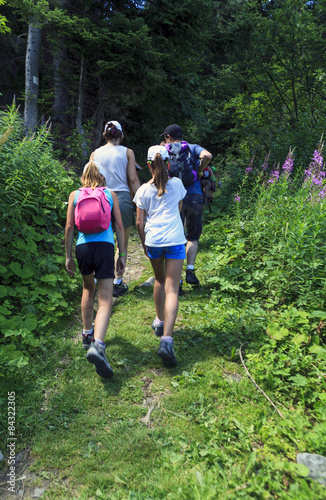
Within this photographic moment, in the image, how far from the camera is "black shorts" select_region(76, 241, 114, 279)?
3215mm

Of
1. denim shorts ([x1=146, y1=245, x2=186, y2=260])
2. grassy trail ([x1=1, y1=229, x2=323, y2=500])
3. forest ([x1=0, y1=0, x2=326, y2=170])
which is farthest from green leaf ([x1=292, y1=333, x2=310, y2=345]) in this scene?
forest ([x1=0, y1=0, x2=326, y2=170])

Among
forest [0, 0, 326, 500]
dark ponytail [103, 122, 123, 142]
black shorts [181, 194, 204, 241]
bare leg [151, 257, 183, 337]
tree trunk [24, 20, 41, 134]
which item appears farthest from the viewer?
tree trunk [24, 20, 41, 134]

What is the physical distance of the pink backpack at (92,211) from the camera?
308 cm

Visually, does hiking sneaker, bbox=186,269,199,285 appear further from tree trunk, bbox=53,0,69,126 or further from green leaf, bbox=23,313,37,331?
tree trunk, bbox=53,0,69,126

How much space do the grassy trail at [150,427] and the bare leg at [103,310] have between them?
0.51 metres

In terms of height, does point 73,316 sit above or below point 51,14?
below

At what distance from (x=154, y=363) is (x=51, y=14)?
6.98 meters

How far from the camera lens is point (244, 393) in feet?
9.52

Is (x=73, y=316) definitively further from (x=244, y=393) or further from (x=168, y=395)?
(x=244, y=393)

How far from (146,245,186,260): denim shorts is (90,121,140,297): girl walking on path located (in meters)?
1.43

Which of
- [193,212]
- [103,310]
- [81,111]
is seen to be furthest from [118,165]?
[81,111]

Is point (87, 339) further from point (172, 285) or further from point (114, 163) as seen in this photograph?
point (114, 163)

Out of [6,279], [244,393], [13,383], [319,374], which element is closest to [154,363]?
[244,393]

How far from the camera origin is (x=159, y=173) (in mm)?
3398
